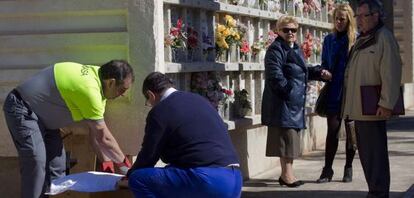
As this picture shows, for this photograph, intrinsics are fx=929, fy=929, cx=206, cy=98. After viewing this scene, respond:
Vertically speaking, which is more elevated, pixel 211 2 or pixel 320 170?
pixel 211 2

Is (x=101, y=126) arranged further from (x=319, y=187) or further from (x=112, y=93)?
(x=319, y=187)

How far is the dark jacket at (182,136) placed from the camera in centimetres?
518

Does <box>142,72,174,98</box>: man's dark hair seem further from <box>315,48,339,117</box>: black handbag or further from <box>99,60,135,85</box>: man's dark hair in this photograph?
<box>315,48,339,117</box>: black handbag

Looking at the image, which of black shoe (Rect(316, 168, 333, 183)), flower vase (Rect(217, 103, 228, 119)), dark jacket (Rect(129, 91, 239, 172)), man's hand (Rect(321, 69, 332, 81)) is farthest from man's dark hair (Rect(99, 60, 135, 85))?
black shoe (Rect(316, 168, 333, 183))

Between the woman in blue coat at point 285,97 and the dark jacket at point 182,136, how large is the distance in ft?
9.71

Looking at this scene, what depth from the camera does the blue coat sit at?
8.64 metres

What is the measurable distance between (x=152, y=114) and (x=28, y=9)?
2.31 metres

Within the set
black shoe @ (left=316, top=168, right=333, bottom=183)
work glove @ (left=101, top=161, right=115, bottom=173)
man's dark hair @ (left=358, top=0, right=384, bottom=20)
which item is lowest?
black shoe @ (left=316, top=168, right=333, bottom=183)

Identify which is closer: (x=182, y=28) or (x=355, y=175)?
(x=182, y=28)

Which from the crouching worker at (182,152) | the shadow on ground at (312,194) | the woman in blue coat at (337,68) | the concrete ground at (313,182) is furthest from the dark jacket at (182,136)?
the woman in blue coat at (337,68)

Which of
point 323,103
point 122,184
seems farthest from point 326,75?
point 122,184

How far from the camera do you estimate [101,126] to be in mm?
6066

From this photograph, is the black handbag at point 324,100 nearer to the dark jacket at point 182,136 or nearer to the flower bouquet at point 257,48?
the flower bouquet at point 257,48

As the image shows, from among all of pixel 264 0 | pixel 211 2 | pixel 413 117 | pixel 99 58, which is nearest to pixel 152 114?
pixel 99 58
